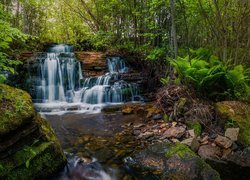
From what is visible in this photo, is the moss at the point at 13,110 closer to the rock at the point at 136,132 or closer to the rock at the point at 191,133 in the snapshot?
the rock at the point at 136,132

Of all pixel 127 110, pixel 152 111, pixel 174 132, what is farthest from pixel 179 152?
pixel 127 110

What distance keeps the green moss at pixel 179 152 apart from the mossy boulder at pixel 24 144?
173 centimetres

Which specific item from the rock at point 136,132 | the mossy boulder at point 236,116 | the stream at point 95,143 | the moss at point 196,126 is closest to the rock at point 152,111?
A: the stream at point 95,143

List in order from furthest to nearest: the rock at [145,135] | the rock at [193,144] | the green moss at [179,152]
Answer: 1. the rock at [145,135]
2. the rock at [193,144]
3. the green moss at [179,152]

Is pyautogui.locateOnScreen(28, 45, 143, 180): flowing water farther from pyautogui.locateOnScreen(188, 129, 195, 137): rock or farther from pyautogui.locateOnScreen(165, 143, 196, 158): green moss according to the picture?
pyautogui.locateOnScreen(188, 129, 195, 137): rock

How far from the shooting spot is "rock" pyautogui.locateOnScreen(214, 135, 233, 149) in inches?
187

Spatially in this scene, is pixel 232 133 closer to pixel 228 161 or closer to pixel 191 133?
pixel 228 161

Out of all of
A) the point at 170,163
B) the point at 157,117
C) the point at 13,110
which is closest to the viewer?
the point at 13,110

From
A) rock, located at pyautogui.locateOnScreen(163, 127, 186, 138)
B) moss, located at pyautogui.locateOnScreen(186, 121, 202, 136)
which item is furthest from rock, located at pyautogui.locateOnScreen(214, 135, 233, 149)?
rock, located at pyautogui.locateOnScreen(163, 127, 186, 138)

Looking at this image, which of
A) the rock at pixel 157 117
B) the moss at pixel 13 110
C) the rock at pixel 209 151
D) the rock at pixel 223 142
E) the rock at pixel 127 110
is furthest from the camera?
the rock at pixel 127 110

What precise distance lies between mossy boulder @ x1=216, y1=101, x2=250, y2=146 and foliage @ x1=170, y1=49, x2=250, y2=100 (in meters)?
0.44

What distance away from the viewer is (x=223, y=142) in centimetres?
481

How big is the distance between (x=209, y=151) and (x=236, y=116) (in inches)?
41.5

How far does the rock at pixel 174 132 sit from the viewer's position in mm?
5478
